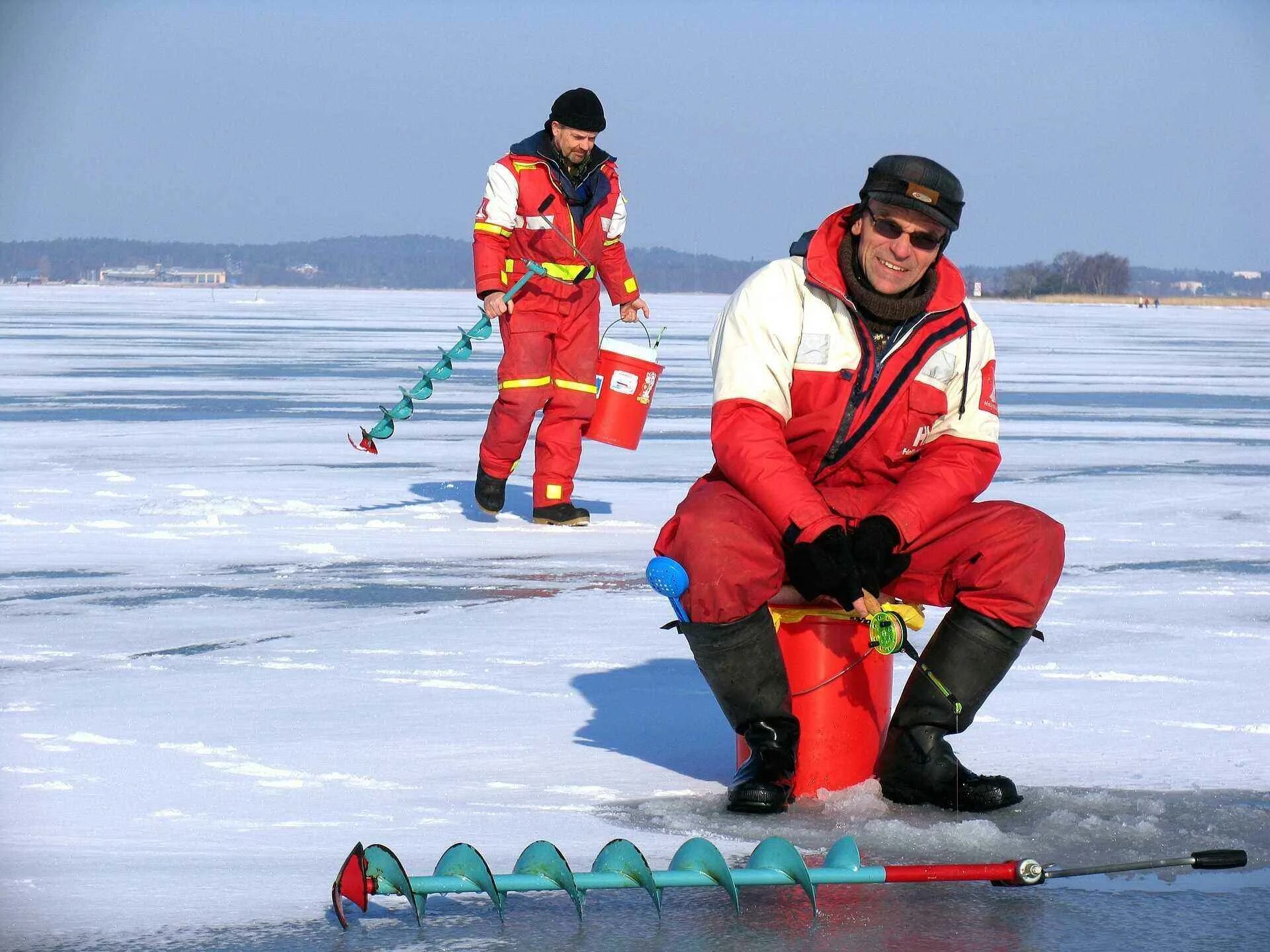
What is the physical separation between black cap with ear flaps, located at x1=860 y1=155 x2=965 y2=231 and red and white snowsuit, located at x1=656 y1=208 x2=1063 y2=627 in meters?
0.14

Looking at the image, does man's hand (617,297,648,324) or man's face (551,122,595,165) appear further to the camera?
man's hand (617,297,648,324)

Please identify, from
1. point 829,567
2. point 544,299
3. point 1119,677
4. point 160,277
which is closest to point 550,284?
point 544,299

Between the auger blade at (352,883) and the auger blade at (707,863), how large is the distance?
0.46 metres

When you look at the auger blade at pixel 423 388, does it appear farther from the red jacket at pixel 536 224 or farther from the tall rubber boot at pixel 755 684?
the tall rubber boot at pixel 755 684

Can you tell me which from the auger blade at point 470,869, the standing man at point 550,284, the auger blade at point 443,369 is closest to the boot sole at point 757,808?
the auger blade at point 470,869

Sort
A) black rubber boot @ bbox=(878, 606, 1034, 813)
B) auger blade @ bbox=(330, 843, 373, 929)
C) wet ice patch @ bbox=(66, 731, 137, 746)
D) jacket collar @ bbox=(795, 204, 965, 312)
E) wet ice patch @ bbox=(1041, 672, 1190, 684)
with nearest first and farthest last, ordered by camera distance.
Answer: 1. auger blade @ bbox=(330, 843, 373, 929)
2. black rubber boot @ bbox=(878, 606, 1034, 813)
3. jacket collar @ bbox=(795, 204, 965, 312)
4. wet ice patch @ bbox=(66, 731, 137, 746)
5. wet ice patch @ bbox=(1041, 672, 1190, 684)

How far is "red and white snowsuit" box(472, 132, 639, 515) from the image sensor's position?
6852mm

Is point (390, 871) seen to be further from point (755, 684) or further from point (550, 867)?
point (755, 684)

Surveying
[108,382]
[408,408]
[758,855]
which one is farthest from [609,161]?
[108,382]

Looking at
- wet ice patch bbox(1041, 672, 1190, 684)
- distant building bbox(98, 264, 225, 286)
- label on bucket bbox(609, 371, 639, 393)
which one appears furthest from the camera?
distant building bbox(98, 264, 225, 286)

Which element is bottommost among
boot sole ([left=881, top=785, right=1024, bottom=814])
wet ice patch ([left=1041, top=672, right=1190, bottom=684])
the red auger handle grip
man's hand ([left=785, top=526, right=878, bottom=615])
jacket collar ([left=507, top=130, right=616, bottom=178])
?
boot sole ([left=881, top=785, right=1024, bottom=814])

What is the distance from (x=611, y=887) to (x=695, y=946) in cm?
18

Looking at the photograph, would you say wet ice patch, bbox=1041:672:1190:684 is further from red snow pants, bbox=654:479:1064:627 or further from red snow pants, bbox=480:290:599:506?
red snow pants, bbox=480:290:599:506

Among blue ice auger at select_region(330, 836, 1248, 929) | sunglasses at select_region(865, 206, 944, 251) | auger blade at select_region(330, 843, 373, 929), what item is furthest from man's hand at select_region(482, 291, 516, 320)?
auger blade at select_region(330, 843, 373, 929)
